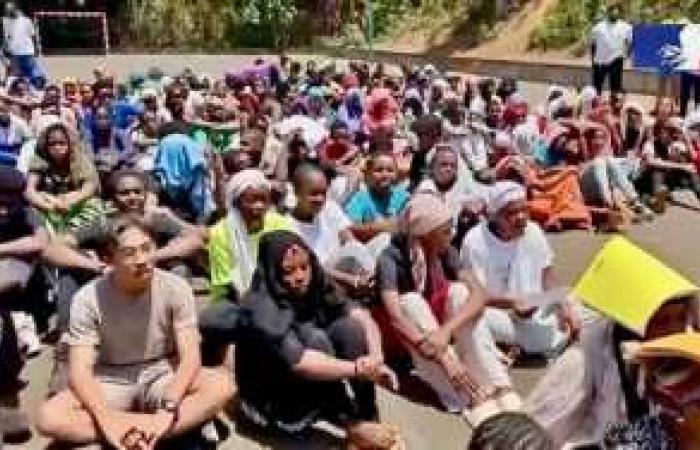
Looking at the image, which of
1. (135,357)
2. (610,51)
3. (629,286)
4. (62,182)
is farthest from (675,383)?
(610,51)

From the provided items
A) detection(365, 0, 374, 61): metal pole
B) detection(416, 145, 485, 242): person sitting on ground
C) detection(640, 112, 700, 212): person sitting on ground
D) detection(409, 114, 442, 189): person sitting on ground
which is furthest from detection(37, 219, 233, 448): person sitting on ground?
detection(365, 0, 374, 61): metal pole

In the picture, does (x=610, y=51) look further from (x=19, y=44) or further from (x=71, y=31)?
(x=71, y=31)

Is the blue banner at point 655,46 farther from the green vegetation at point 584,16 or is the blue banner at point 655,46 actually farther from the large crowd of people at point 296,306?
the large crowd of people at point 296,306

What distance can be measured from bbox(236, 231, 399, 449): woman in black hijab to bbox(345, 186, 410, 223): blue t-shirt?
74.1 inches

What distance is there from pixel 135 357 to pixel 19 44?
15528 millimetres

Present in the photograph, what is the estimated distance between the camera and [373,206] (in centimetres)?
743

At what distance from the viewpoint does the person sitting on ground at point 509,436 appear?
2549mm

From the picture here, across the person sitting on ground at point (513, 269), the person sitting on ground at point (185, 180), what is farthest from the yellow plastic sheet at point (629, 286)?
the person sitting on ground at point (185, 180)

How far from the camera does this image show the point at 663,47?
18406 millimetres

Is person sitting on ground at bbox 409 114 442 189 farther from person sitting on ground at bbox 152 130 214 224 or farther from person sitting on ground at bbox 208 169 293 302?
person sitting on ground at bbox 208 169 293 302

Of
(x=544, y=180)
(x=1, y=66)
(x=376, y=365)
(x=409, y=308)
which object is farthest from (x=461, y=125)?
(x=1, y=66)

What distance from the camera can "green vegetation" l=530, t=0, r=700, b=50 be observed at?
76.5 feet

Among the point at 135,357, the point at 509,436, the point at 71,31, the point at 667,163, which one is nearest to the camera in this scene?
the point at 509,436

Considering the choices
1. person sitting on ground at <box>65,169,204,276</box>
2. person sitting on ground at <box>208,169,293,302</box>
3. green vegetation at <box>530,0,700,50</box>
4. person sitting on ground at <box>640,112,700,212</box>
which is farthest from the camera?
green vegetation at <box>530,0,700,50</box>
